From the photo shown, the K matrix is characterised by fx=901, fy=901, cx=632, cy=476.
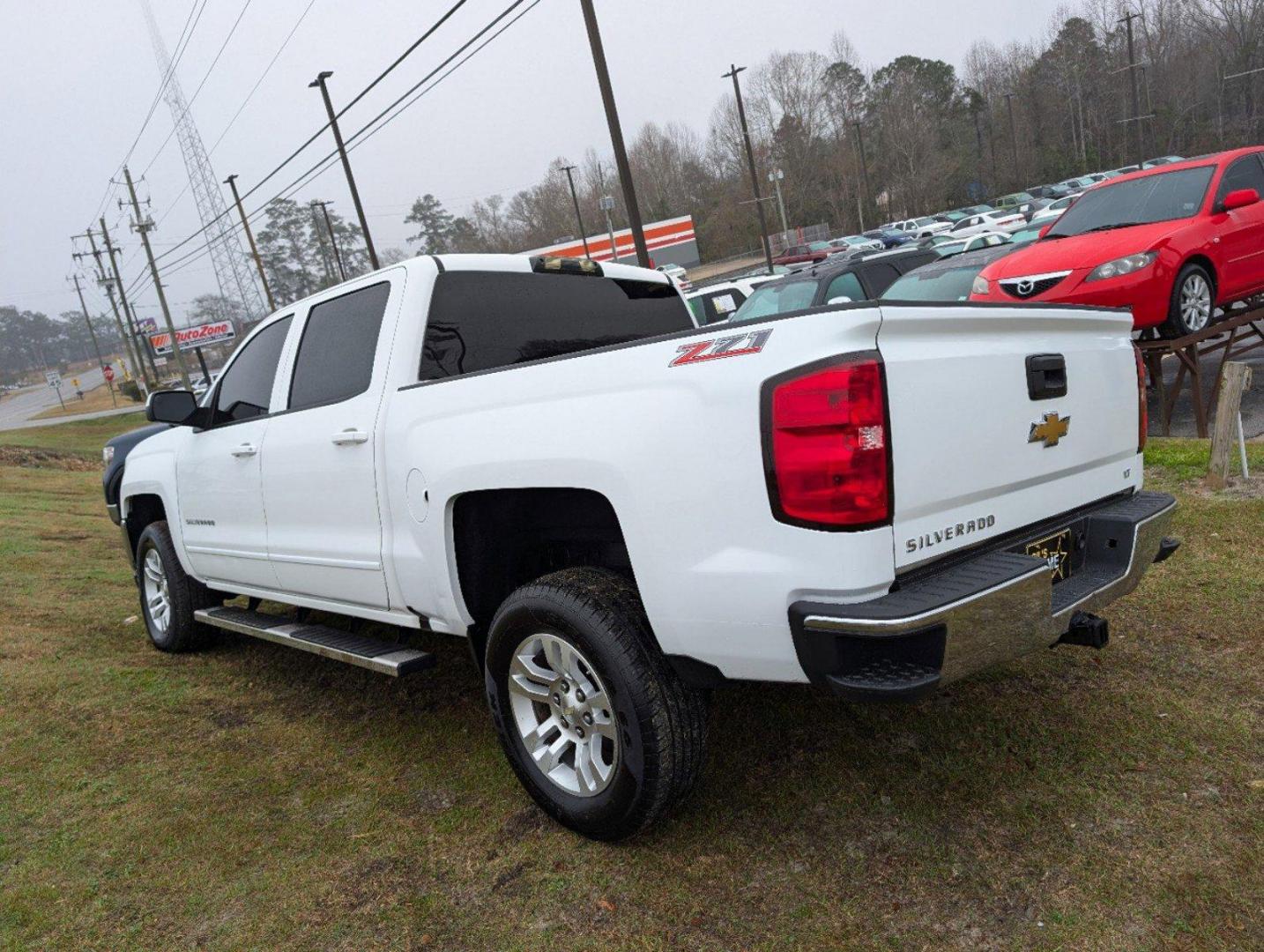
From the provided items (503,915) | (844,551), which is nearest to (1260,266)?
(844,551)

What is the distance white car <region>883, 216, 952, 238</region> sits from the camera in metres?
48.4

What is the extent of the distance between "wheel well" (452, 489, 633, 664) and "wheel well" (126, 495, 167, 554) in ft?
11.3

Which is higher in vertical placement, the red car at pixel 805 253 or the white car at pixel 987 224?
the red car at pixel 805 253

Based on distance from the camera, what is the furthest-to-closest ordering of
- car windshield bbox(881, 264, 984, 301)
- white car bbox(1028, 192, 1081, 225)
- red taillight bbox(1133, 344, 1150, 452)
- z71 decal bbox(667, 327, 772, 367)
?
1. white car bbox(1028, 192, 1081, 225)
2. car windshield bbox(881, 264, 984, 301)
3. red taillight bbox(1133, 344, 1150, 452)
4. z71 decal bbox(667, 327, 772, 367)

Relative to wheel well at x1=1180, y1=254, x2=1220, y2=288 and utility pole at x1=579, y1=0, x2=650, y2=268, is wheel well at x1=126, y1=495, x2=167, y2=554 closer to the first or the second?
wheel well at x1=1180, y1=254, x2=1220, y2=288

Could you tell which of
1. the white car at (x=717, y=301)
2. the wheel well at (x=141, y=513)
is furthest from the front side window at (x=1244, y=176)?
the wheel well at (x=141, y=513)

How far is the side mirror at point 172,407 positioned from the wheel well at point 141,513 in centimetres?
132

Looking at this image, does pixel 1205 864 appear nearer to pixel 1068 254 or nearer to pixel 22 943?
pixel 22 943

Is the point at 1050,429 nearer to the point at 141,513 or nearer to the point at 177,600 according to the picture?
the point at 177,600

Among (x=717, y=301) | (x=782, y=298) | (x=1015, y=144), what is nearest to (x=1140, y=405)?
(x=782, y=298)

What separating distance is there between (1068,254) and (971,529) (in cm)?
670

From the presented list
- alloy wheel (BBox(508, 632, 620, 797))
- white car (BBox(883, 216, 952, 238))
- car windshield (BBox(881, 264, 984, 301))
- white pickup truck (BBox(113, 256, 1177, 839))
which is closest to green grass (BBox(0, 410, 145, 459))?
car windshield (BBox(881, 264, 984, 301))

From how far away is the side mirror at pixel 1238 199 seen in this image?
7.89 metres

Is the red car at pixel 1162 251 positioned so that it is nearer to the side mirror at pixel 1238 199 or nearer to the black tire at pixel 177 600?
the side mirror at pixel 1238 199
